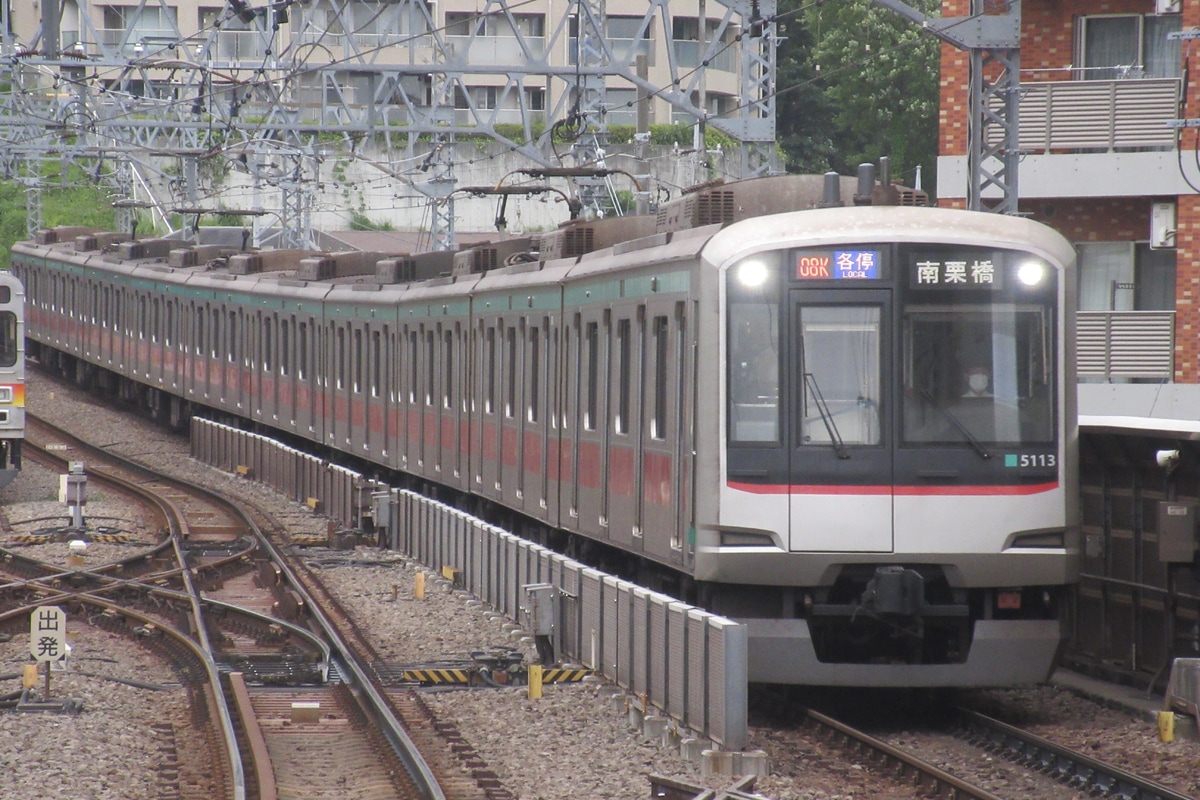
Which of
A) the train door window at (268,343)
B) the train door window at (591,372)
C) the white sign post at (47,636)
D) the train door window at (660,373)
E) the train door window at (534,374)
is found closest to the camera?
the white sign post at (47,636)

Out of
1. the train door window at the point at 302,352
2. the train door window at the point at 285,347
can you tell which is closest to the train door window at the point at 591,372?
the train door window at the point at 302,352

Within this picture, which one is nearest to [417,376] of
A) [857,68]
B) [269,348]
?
[269,348]

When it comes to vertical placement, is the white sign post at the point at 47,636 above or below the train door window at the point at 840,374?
below

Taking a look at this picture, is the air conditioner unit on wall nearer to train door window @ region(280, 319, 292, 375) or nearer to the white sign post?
train door window @ region(280, 319, 292, 375)

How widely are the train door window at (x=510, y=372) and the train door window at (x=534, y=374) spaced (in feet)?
1.92

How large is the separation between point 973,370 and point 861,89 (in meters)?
48.7

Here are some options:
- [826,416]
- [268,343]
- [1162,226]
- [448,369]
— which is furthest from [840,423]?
[268,343]

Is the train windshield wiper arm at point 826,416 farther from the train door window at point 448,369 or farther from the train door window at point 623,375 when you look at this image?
the train door window at point 448,369

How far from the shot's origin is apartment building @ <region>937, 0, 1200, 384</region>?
68.4 ft

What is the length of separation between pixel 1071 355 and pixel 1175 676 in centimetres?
173

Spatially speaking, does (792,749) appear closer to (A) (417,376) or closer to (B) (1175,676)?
(B) (1175,676)

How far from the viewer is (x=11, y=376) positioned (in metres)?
22.6

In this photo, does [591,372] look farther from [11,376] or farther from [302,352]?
[302,352]

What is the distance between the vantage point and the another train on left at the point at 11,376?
22.5 metres
